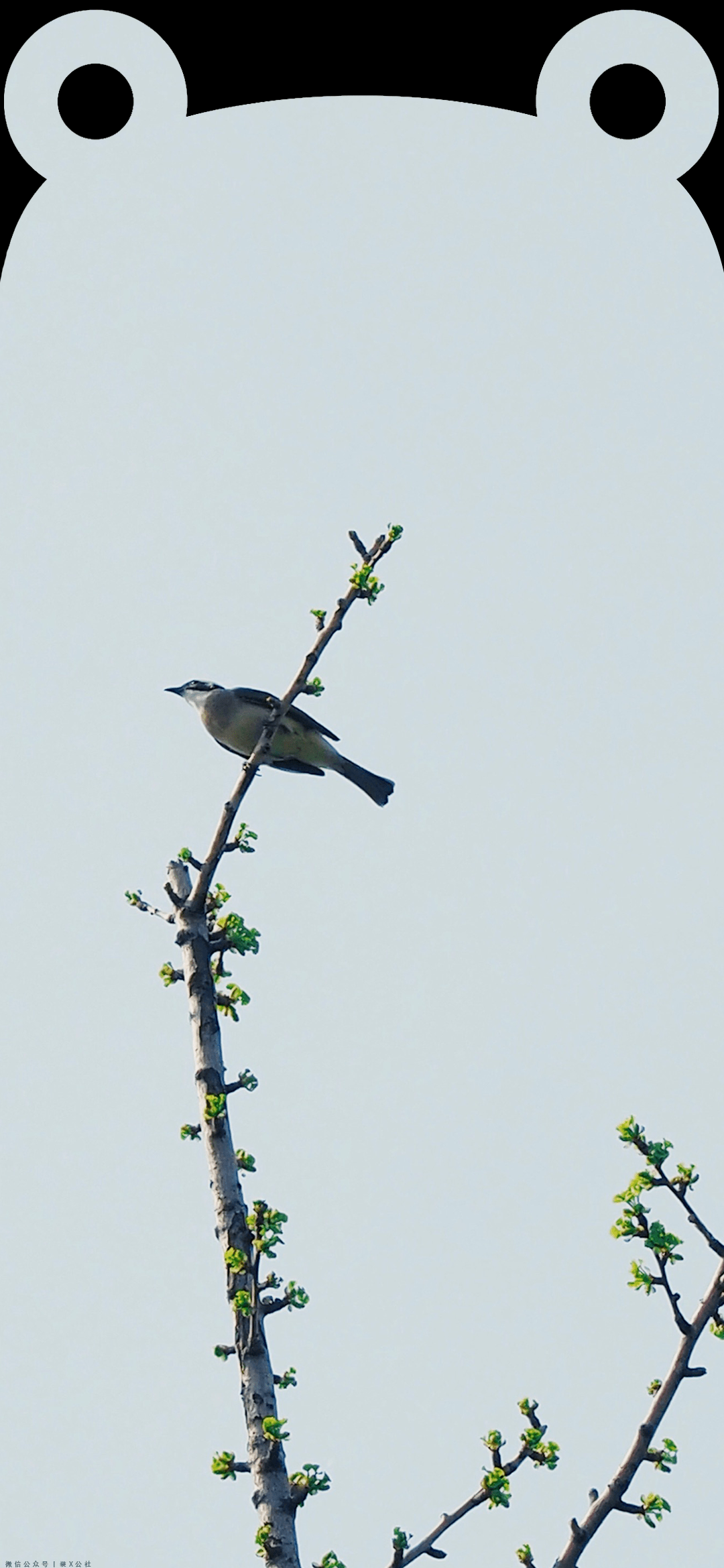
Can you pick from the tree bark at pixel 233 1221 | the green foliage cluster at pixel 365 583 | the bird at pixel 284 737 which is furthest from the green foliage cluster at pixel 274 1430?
the bird at pixel 284 737

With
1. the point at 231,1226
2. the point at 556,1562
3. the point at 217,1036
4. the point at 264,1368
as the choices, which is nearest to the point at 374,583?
the point at 217,1036

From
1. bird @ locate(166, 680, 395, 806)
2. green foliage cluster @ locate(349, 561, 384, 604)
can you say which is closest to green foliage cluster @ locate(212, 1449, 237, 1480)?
green foliage cluster @ locate(349, 561, 384, 604)

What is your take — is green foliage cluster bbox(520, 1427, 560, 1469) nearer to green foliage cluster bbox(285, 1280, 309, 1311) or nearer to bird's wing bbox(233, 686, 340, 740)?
green foliage cluster bbox(285, 1280, 309, 1311)

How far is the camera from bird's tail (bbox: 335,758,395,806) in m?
11.9

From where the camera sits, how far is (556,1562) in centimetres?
583

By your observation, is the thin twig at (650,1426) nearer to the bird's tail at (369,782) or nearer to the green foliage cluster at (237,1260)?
the green foliage cluster at (237,1260)

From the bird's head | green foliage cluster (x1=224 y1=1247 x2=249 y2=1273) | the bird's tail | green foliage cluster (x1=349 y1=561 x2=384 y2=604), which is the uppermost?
the bird's head

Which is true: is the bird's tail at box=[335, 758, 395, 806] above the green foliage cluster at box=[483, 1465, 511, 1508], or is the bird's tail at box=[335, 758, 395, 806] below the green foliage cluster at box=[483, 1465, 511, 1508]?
above

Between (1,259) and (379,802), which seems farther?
(379,802)

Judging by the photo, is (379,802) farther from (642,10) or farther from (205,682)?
(642,10)

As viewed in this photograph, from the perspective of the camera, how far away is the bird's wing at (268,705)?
11.6 metres

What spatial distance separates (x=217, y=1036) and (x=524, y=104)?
4.57m

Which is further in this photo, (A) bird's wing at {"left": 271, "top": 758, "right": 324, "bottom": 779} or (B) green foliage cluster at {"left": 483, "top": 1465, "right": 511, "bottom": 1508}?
(A) bird's wing at {"left": 271, "top": 758, "right": 324, "bottom": 779}

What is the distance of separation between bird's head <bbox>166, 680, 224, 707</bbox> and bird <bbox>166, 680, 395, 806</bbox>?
0.18 metres
